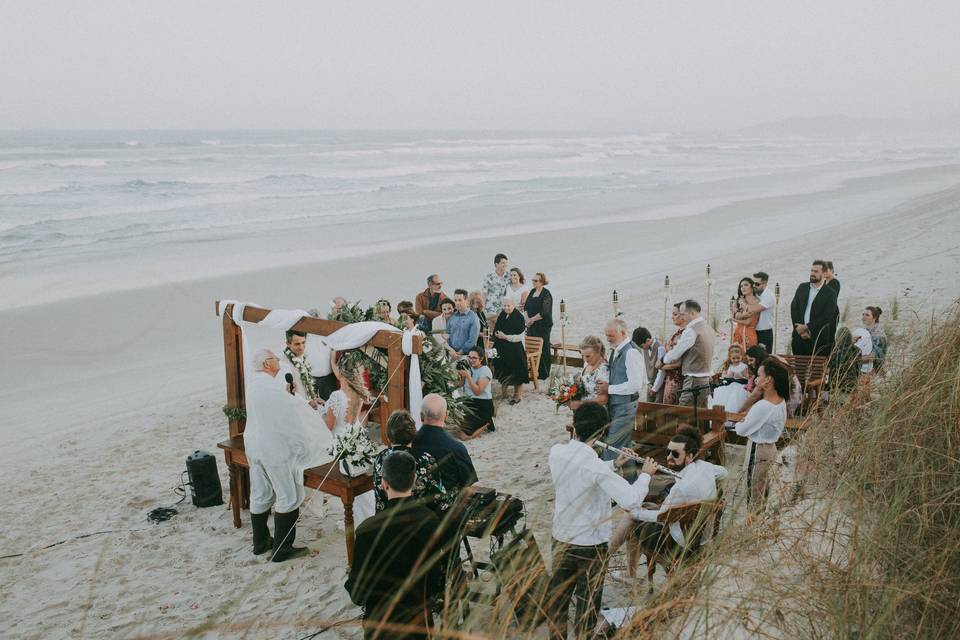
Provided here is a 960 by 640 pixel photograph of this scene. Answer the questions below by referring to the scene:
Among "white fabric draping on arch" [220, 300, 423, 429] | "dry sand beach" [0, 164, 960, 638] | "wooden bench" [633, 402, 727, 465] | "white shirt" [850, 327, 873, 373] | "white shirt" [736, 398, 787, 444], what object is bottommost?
"dry sand beach" [0, 164, 960, 638]

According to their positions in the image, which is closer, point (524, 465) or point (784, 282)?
point (524, 465)

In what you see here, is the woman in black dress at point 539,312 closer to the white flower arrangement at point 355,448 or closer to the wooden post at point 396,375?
the wooden post at point 396,375

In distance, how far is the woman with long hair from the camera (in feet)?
32.4

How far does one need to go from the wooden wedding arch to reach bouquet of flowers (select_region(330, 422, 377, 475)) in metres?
0.15

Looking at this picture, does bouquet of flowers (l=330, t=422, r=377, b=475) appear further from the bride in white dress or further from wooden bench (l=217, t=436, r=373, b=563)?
the bride in white dress

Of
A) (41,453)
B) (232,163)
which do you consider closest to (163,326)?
(41,453)

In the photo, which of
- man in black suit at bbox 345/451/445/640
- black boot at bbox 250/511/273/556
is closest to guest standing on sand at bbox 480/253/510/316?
black boot at bbox 250/511/273/556

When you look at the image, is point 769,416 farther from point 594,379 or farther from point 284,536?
point 284,536

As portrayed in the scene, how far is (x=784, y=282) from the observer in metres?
18.2

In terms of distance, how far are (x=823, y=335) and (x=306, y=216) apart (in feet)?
87.2

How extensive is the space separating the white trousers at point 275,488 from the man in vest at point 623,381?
9.81 ft

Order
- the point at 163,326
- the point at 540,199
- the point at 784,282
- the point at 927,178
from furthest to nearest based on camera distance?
the point at 927,178
the point at 540,199
the point at 784,282
the point at 163,326

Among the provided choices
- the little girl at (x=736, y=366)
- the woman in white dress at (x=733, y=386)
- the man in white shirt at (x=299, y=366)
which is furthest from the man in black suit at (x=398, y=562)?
the little girl at (x=736, y=366)

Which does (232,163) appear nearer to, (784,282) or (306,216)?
(306,216)
